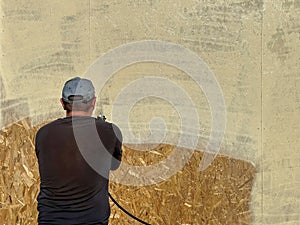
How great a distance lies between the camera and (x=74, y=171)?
418 cm

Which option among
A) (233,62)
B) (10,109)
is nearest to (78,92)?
(233,62)

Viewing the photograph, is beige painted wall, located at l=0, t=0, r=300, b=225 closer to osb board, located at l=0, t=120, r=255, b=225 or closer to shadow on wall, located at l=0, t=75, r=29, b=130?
osb board, located at l=0, t=120, r=255, b=225

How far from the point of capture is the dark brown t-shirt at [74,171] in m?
4.17

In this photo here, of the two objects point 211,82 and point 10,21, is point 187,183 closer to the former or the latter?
point 211,82

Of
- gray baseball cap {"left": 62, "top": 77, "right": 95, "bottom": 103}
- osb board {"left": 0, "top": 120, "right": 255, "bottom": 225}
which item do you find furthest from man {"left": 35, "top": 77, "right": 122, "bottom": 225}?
osb board {"left": 0, "top": 120, "right": 255, "bottom": 225}

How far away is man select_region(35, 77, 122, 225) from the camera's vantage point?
4172mm

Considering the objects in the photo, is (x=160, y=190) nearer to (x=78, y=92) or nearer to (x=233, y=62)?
(x=233, y=62)

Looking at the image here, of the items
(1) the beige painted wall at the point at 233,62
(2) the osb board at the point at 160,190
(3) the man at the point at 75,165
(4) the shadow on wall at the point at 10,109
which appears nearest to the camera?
(3) the man at the point at 75,165

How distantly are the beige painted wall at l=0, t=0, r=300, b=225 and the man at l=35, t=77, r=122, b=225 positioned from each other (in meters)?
1.64

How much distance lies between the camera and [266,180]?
566 cm

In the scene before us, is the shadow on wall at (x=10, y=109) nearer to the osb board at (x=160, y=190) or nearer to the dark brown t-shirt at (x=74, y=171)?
the osb board at (x=160, y=190)

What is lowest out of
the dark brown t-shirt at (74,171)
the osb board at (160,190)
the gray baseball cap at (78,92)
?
the osb board at (160,190)

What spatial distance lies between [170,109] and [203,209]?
2.71 feet

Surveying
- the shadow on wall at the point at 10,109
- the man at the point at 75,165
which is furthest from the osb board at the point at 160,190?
the man at the point at 75,165
